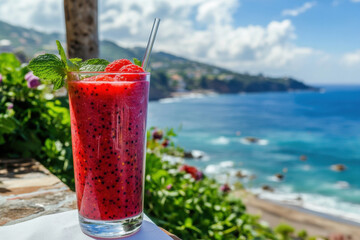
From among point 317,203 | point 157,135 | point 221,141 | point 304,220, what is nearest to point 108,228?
point 157,135

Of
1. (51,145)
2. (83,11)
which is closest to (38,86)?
(51,145)

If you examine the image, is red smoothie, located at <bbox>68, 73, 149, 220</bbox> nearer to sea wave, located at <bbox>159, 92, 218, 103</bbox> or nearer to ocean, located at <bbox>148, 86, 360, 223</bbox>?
ocean, located at <bbox>148, 86, 360, 223</bbox>

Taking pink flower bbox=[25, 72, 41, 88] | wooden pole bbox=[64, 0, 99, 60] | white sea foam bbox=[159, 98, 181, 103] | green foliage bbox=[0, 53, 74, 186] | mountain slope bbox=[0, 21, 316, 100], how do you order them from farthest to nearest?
white sea foam bbox=[159, 98, 181, 103]
mountain slope bbox=[0, 21, 316, 100]
wooden pole bbox=[64, 0, 99, 60]
pink flower bbox=[25, 72, 41, 88]
green foliage bbox=[0, 53, 74, 186]

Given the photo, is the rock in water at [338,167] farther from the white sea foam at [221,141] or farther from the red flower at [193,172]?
the red flower at [193,172]

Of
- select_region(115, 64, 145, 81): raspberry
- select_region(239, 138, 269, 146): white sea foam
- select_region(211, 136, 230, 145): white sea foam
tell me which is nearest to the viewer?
select_region(115, 64, 145, 81): raspberry

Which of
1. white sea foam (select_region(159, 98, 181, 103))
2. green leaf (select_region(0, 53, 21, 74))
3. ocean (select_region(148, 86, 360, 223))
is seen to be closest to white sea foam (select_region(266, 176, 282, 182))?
ocean (select_region(148, 86, 360, 223))

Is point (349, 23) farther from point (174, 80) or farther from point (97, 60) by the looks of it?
point (97, 60)
